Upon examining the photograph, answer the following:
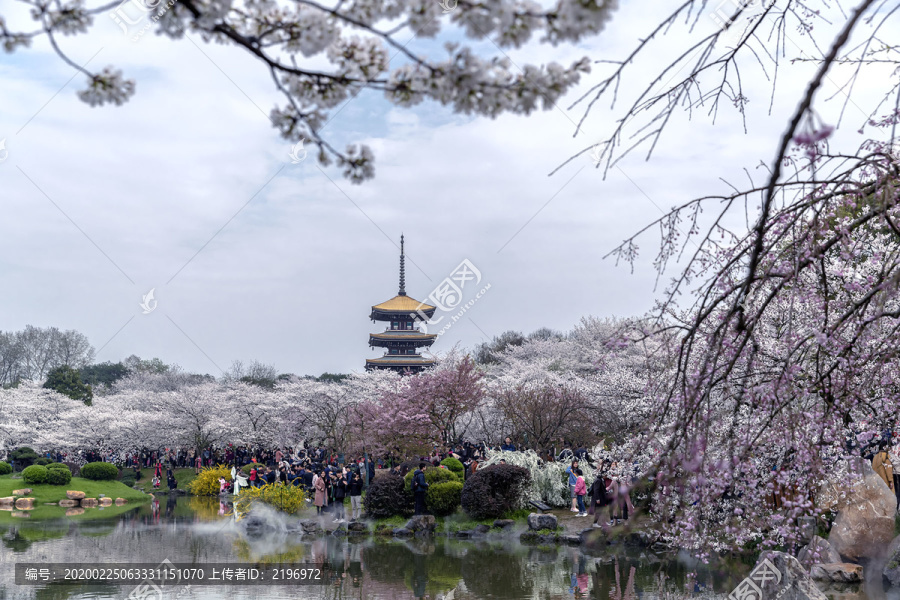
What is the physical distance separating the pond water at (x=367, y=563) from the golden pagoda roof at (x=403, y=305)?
33598 millimetres

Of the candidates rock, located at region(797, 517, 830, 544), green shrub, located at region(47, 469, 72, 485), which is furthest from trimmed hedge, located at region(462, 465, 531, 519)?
green shrub, located at region(47, 469, 72, 485)

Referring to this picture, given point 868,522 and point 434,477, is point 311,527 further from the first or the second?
point 868,522

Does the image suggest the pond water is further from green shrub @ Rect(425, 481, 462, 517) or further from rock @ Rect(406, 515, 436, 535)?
green shrub @ Rect(425, 481, 462, 517)

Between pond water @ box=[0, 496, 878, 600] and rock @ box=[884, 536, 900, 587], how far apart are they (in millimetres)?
760

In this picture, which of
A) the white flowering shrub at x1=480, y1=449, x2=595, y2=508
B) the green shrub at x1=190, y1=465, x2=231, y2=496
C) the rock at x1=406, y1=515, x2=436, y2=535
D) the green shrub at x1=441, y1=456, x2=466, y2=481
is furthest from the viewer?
the green shrub at x1=190, y1=465, x2=231, y2=496

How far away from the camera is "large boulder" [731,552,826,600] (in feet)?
26.1

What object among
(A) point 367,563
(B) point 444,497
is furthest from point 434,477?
(A) point 367,563

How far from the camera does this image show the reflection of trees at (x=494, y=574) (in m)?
10.4

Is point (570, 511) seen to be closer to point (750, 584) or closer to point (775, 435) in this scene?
point (750, 584)

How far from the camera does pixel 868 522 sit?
10.6 metres

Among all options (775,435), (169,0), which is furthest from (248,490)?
(169,0)

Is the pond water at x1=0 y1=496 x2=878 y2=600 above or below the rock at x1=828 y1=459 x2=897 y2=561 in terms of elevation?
below

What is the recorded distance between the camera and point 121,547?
47.5 ft

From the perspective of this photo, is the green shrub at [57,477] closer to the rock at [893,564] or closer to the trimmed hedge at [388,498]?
the trimmed hedge at [388,498]
